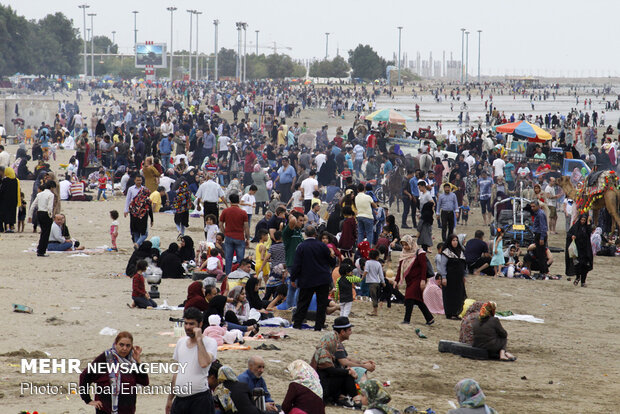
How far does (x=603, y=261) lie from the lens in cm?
2073

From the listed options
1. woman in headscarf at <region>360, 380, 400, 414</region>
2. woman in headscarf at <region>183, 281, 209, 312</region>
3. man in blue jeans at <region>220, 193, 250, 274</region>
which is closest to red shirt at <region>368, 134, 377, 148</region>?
man in blue jeans at <region>220, 193, 250, 274</region>

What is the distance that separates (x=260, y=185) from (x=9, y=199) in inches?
257

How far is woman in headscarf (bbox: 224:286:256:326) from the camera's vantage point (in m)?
11.1

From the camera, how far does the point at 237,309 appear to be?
11414 millimetres

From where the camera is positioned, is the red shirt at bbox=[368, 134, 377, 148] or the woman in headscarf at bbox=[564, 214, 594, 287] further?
the red shirt at bbox=[368, 134, 377, 148]

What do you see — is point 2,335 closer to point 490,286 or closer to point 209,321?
point 209,321

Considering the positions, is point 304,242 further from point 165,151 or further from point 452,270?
point 165,151

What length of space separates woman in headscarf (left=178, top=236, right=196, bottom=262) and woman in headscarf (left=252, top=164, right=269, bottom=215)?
23.4 feet

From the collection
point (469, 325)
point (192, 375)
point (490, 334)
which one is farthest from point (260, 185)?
point (192, 375)

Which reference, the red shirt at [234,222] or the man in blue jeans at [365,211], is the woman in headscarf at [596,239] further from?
the red shirt at [234,222]

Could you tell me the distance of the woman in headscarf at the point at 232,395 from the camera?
24.5 feet

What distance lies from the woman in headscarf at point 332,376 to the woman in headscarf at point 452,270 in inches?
191

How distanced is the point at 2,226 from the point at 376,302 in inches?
371

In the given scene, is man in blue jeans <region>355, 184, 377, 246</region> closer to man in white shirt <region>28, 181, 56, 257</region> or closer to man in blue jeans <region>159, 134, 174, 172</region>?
man in white shirt <region>28, 181, 56, 257</region>
